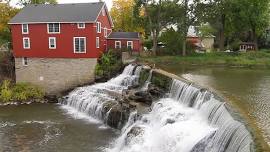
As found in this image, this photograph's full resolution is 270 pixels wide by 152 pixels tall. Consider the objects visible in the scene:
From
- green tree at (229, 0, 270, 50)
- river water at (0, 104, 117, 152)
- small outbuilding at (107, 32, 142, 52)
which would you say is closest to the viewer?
river water at (0, 104, 117, 152)

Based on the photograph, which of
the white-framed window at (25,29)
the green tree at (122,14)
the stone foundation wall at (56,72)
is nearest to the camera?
the stone foundation wall at (56,72)

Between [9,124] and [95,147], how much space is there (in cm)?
915

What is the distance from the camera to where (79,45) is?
3797cm

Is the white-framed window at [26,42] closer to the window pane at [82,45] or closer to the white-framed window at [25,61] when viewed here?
the white-framed window at [25,61]

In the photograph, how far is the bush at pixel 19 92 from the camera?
35756mm

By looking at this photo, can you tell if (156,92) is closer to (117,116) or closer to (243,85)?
(117,116)

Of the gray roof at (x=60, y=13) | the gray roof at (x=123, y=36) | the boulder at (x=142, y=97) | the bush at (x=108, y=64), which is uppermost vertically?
the gray roof at (x=60, y=13)

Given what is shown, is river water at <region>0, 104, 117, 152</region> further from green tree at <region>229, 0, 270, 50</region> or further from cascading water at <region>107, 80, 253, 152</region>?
green tree at <region>229, 0, 270, 50</region>

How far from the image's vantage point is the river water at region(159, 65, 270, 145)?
19938 mm

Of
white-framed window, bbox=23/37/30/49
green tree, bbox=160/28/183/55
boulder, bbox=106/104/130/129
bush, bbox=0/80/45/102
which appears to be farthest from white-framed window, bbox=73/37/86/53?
green tree, bbox=160/28/183/55

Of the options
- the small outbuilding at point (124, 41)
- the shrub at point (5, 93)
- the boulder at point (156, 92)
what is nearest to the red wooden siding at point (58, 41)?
the small outbuilding at point (124, 41)

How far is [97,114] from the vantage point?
29.0 m

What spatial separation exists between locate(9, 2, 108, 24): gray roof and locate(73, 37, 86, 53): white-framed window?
6.27 feet

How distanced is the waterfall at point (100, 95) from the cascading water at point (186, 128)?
4.22m
